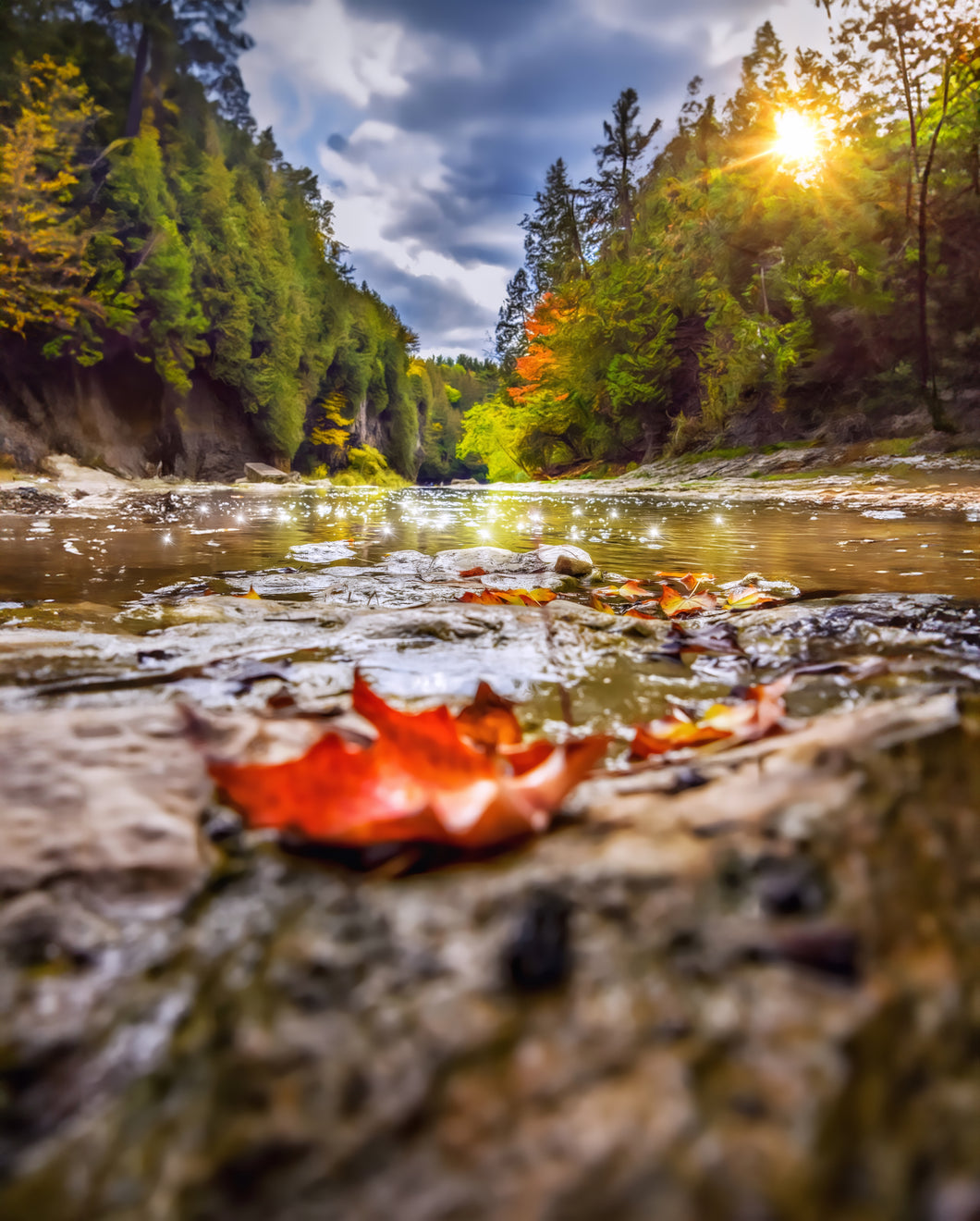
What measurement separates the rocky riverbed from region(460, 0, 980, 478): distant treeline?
15.5 meters

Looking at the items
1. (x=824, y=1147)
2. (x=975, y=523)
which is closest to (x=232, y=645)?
(x=824, y=1147)

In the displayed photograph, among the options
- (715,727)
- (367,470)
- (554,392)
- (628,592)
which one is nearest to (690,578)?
(628,592)

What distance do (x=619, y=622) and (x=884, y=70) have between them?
52.5 feet

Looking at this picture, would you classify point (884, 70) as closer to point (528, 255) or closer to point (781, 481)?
point (781, 481)

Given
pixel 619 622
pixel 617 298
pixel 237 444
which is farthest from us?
pixel 237 444

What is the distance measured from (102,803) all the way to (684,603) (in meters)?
2.46

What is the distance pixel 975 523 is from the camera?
5.88m

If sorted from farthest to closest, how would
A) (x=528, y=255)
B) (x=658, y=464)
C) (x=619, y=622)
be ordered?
1. (x=528, y=255)
2. (x=658, y=464)
3. (x=619, y=622)

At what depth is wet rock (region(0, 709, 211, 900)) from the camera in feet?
2.24

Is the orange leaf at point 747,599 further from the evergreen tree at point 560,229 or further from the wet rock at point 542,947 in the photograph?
the evergreen tree at point 560,229

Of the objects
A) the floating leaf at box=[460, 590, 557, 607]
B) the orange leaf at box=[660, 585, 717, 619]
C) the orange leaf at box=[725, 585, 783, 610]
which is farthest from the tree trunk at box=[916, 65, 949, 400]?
the floating leaf at box=[460, 590, 557, 607]

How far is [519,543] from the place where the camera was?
6.12m

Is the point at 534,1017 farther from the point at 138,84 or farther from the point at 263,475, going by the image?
the point at 138,84

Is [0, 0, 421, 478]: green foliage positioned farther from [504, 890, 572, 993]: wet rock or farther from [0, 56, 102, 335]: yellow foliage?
[504, 890, 572, 993]: wet rock
